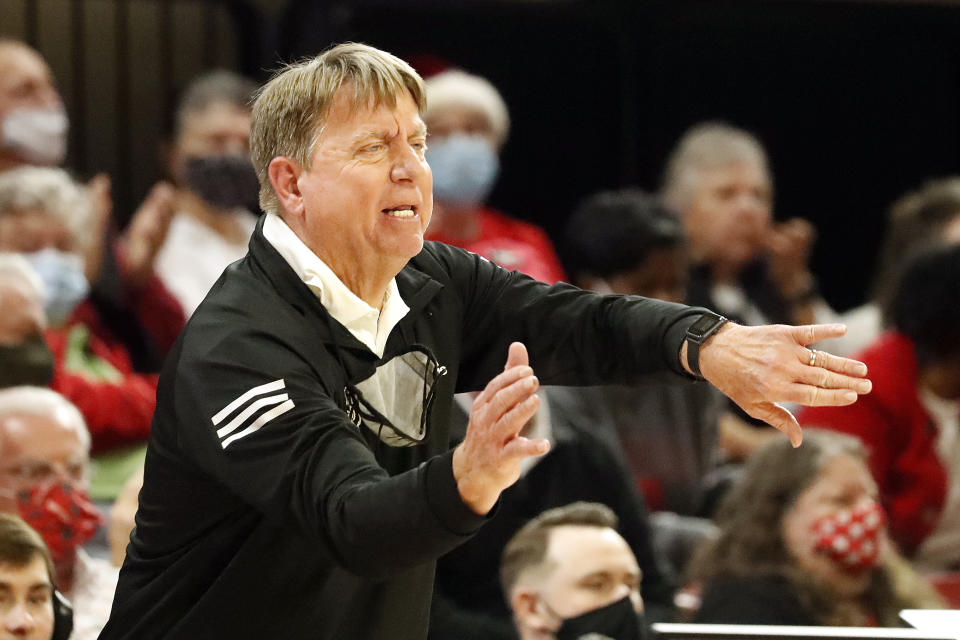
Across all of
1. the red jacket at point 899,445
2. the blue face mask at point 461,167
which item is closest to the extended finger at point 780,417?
the red jacket at point 899,445

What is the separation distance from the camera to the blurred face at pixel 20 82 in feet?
11.8

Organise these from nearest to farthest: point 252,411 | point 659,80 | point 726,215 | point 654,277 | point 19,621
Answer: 1. point 252,411
2. point 19,621
3. point 654,277
4. point 726,215
5. point 659,80

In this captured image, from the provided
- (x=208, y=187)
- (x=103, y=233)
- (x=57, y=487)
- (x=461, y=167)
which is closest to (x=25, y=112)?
(x=103, y=233)

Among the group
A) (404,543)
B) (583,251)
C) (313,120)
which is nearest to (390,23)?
(583,251)

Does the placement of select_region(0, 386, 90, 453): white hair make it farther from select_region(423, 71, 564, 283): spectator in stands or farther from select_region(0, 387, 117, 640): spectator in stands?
select_region(423, 71, 564, 283): spectator in stands

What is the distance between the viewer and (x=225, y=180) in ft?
12.3

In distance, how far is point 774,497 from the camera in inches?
114

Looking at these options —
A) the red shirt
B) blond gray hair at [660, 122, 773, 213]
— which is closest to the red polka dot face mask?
the red shirt

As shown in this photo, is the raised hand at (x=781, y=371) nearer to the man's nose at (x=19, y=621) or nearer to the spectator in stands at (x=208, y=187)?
the man's nose at (x=19, y=621)

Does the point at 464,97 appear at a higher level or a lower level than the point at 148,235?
higher

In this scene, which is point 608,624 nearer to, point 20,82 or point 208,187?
point 208,187

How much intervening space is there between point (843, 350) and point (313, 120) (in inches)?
103

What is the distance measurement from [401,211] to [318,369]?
0.22 m

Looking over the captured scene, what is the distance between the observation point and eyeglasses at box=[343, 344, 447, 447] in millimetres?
1704
